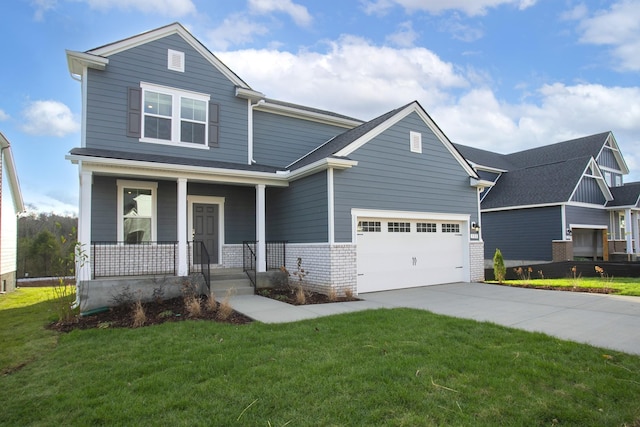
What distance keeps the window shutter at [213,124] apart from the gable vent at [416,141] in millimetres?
6112

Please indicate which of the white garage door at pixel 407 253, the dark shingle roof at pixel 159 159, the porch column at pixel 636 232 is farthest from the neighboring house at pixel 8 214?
the porch column at pixel 636 232

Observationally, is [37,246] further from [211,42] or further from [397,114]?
[397,114]

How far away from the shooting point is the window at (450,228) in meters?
12.6

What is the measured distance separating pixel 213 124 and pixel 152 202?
10.1ft

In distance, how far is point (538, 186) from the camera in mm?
19703

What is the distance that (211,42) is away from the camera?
12.5 m

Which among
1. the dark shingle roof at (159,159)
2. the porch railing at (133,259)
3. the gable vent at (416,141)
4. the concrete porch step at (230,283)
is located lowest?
the concrete porch step at (230,283)

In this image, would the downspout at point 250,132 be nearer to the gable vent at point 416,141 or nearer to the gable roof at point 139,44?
the gable roof at point 139,44

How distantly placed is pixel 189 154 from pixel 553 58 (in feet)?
44.6

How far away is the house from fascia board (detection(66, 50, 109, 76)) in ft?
0.16

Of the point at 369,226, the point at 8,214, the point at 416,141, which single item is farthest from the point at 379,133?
the point at 8,214

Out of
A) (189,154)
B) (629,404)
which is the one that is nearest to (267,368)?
(629,404)

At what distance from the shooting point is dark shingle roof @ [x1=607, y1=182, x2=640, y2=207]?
20219mm

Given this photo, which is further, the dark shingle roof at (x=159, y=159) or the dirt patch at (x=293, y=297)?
the dark shingle roof at (x=159, y=159)
